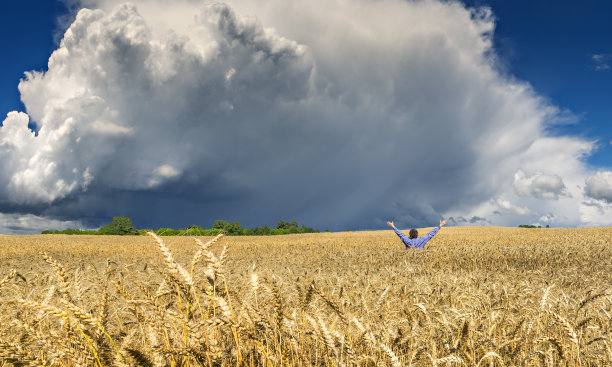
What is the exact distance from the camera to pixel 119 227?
82875 millimetres

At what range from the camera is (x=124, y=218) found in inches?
3393

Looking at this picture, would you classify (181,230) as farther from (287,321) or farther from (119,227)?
(287,321)

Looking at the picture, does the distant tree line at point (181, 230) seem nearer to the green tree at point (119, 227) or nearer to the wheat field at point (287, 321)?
the green tree at point (119, 227)

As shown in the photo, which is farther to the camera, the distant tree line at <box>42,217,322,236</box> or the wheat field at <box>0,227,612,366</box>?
the distant tree line at <box>42,217,322,236</box>

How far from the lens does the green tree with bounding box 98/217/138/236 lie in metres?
81.8

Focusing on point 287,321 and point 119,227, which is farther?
point 119,227

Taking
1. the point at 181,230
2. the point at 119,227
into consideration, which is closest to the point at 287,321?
the point at 181,230

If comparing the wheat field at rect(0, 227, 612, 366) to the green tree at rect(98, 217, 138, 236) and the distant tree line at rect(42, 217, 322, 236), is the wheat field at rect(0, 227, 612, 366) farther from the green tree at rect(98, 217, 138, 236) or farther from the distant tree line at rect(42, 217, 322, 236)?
the green tree at rect(98, 217, 138, 236)

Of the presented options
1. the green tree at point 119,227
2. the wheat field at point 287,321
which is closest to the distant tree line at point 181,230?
the green tree at point 119,227

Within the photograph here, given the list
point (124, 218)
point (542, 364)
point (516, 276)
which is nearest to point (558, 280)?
point (516, 276)

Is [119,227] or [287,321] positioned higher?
[119,227]

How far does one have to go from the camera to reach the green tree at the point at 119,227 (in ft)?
268

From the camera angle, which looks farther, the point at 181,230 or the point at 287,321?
the point at 181,230

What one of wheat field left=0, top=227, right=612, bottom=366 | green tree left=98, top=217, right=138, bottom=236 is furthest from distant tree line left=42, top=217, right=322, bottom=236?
wheat field left=0, top=227, right=612, bottom=366
